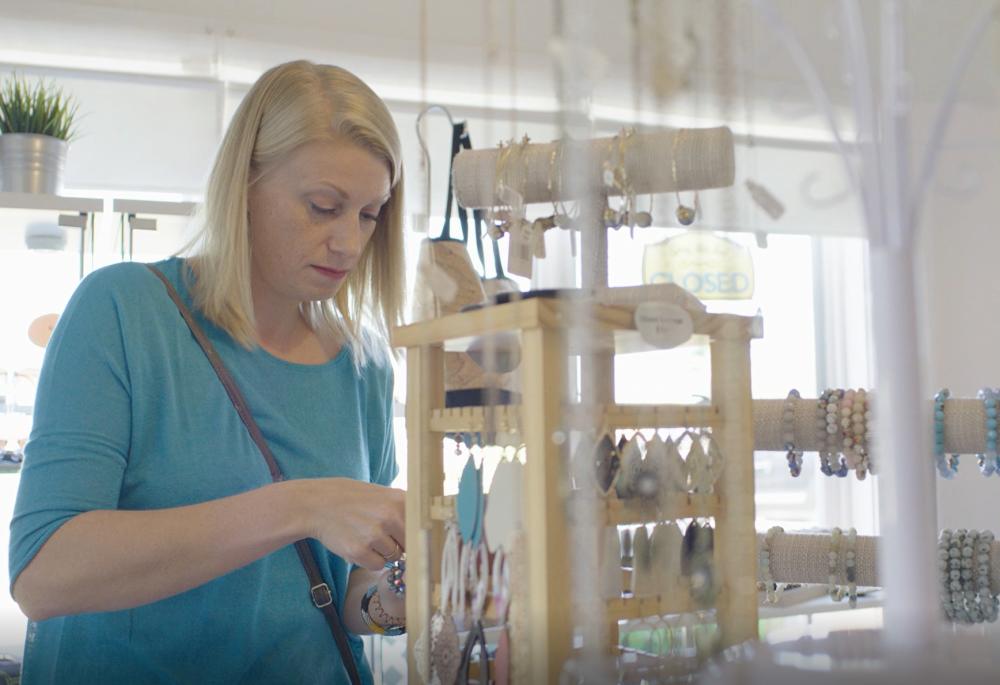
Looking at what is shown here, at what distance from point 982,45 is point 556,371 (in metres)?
0.27

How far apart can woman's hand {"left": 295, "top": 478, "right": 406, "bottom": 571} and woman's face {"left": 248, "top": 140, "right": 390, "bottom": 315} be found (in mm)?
280

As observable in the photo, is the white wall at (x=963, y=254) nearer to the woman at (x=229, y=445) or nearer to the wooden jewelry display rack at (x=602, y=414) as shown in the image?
the wooden jewelry display rack at (x=602, y=414)

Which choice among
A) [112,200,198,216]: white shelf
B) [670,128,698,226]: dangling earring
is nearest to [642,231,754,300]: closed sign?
[670,128,698,226]: dangling earring

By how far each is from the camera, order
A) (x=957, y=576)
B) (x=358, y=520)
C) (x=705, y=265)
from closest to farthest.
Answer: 1. (x=705, y=265)
2. (x=957, y=576)
3. (x=358, y=520)

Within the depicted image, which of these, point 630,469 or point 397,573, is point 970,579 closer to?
point 630,469

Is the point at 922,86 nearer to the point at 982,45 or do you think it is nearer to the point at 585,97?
the point at 982,45

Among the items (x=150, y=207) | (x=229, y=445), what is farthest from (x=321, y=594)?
(x=150, y=207)

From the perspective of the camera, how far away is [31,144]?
7.19 ft

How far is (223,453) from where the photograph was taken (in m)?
1.02

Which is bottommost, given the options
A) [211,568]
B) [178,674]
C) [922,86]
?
[178,674]

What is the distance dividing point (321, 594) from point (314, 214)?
1.27 ft

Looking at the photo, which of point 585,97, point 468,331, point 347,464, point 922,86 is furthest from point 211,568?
point 922,86

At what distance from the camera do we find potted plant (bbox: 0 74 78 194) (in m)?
2.16

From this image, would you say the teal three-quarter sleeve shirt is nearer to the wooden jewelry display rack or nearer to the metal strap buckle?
the metal strap buckle
